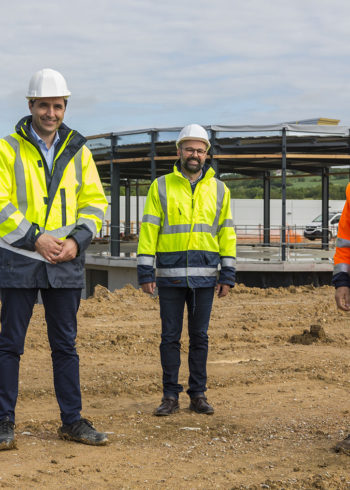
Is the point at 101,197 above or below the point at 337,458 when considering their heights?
above

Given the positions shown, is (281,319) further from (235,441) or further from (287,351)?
(235,441)

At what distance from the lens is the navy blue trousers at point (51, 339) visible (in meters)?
4.30

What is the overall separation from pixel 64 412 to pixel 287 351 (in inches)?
177

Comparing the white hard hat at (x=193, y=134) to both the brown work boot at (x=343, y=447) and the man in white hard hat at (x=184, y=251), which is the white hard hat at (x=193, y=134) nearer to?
the man in white hard hat at (x=184, y=251)

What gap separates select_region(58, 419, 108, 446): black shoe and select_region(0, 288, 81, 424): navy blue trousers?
0.05 m

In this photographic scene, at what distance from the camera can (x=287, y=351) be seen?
8.45 m

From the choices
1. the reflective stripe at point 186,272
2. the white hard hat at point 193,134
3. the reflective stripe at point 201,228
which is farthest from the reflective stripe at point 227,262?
the white hard hat at point 193,134

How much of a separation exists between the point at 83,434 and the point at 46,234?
1288 millimetres

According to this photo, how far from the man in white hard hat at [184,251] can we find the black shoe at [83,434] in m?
0.96

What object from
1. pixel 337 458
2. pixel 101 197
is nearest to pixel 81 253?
pixel 101 197

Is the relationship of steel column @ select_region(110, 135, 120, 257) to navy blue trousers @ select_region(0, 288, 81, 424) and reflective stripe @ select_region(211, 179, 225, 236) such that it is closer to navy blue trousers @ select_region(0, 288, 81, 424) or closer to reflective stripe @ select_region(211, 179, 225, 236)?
reflective stripe @ select_region(211, 179, 225, 236)

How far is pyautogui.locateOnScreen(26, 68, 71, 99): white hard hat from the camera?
428cm

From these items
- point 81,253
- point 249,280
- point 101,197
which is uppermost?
point 101,197

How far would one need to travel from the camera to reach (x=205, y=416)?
17.5 feet
